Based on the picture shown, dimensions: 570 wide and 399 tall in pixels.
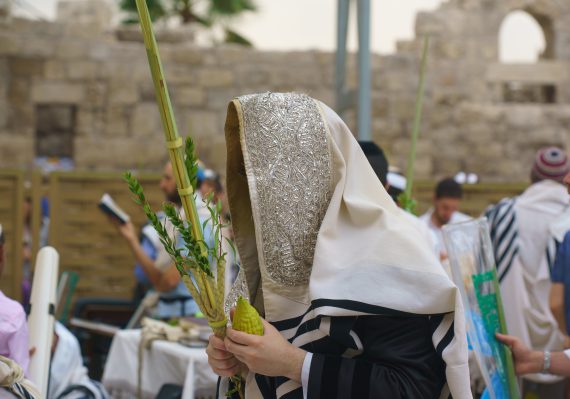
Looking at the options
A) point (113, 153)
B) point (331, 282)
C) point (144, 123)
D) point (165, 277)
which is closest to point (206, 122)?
point (144, 123)

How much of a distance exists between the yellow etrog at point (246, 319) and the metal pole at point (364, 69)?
14.4 feet

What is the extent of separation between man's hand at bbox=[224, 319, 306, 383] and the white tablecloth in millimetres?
2109

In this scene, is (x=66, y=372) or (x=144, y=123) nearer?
(x=66, y=372)

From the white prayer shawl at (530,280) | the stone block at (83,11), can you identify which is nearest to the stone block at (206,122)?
the stone block at (83,11)

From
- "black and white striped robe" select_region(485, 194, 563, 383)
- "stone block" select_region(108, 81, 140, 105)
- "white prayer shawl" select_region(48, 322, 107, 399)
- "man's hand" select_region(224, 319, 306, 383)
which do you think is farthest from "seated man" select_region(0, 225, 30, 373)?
"stone block" select_region(108, 81, 140, 105)

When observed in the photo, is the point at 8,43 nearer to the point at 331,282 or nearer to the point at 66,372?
the point at 66,372

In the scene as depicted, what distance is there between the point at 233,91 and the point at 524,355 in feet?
29.5

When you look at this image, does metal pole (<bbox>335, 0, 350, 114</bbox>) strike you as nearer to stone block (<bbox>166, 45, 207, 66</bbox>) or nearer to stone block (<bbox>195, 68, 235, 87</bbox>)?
stone block (<bbox>195, 68, 235, 87</bbox>)

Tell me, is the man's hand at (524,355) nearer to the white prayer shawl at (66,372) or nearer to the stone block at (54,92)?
the white prayer shawl at (66,372)

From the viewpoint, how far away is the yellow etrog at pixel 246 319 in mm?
1951

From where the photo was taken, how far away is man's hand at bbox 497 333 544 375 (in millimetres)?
2924

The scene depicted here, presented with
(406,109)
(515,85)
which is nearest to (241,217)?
A: (406,109)

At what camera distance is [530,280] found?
491cm

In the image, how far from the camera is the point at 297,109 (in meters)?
2.11
